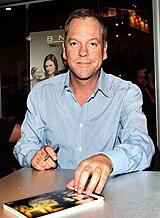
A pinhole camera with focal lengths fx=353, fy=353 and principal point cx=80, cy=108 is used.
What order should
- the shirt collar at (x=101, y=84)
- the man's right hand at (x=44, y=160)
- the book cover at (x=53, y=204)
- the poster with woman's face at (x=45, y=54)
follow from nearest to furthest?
the book cover at (x=53, y=204) → the man's right hand at (x=44, y=160) → the shirt collar at (x=101, y=84) → the poster with woman's face at (x=45, y=54)

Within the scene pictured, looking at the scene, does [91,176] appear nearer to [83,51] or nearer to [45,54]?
[83,51]

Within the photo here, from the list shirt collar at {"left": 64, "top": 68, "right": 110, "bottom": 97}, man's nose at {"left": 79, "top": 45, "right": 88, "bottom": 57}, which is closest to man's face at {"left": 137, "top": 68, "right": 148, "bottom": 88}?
shirt collar at {"left": 64, "top": 68, "right": 110, "bottom": 97}

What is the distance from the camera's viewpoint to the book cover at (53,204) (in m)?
0.79

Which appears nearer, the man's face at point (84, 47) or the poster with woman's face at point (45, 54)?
the man's face at point (84, 47)

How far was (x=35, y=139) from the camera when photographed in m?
1.57

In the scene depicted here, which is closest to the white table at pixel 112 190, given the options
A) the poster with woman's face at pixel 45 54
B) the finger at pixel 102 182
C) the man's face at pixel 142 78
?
the finger at pixel 102 182

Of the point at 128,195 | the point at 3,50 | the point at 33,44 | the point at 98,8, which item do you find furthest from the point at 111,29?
the point at 128,195

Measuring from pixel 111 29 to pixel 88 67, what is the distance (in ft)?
6.59

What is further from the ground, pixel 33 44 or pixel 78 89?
pixel 33 44

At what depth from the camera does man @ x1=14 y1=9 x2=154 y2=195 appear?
5.12ft

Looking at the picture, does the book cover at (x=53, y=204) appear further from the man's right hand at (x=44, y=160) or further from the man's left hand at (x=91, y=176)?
the man's right hand at (x=44, y=160)

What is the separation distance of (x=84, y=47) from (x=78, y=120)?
331mm

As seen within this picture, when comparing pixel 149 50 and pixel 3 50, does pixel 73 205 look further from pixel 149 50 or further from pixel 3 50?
pixel 3 50

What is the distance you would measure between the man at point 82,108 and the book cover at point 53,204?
1.75 ft
